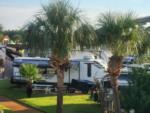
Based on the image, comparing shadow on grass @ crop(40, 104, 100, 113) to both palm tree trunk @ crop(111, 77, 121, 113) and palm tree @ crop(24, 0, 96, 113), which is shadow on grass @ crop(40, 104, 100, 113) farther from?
palm tree @ crop(24, 0, 96, 113)

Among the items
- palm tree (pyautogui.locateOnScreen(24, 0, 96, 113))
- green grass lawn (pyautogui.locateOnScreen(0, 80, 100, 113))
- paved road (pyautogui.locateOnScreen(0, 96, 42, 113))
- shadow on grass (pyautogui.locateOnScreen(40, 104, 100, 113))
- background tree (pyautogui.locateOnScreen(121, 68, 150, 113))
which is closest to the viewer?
palm tree (pyautogui.locateOnScreen(24, 0, 96, 113))

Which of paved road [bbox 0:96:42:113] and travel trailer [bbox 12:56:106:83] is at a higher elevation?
travel trailer [bbox 12:56:106:83]

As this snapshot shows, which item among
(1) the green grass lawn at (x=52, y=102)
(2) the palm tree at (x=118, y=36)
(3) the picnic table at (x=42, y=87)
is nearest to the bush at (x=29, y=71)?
(3) the picnic table at (x=42, y=87)

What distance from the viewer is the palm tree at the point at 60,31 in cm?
1688

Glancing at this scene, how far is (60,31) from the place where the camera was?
55.6 ft

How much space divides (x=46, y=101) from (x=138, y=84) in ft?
28.8

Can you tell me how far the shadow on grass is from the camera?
77.7 feet

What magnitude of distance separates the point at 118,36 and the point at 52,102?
1066 centimetres

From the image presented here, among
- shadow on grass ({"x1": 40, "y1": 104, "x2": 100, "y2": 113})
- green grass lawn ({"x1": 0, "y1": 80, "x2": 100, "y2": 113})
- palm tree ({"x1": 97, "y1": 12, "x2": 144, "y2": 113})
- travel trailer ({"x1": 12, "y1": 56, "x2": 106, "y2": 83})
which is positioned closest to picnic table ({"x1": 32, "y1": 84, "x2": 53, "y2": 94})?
green grass lawn ({"x1": 0, "y1": 80, "x2": 100, "y2": 113})

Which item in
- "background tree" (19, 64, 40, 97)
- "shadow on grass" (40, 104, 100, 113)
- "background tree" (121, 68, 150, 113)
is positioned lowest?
"shadow on grass" (40, 104, 100, 113)

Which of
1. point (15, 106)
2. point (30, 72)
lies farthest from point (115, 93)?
point (30, 72)

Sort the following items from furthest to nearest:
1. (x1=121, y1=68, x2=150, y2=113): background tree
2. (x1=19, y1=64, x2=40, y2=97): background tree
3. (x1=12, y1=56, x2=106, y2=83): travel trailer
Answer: (x1=12, y1=56, x2=106, y2=83): travel trailer → (x1=19, y1=64, x2=40, y2=97): background tree → (x1=121, y1=68, x2=150, y2=113): background tree

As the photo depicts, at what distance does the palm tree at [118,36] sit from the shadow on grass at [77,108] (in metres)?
6.13

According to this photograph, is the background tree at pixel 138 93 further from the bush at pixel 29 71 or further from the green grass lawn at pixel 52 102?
the bush at pixel 29 71
